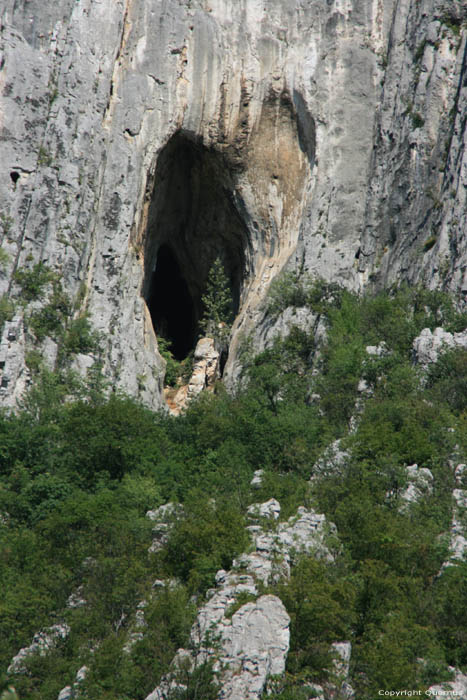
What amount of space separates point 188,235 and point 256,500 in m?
20.0

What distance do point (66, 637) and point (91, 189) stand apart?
67.7 feet

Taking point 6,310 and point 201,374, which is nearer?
point 6,310

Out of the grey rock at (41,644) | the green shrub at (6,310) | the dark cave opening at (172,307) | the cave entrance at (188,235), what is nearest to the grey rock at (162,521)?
the grey rock at (41,644)

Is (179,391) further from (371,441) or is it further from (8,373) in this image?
(371,441)

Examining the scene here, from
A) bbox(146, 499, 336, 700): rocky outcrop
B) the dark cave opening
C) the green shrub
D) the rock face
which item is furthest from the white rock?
the dark cave opening

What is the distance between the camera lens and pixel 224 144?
41.3 meters

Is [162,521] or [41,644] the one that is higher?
[162,521]

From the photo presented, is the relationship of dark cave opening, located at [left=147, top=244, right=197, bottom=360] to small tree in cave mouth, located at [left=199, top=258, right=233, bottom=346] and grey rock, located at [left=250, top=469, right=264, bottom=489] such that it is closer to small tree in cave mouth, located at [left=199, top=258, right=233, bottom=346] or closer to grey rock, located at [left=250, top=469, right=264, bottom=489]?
small tree in cave mouth, located at [left=199, top=258, right=233, bottom=346]

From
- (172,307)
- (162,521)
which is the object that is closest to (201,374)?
(172,307)

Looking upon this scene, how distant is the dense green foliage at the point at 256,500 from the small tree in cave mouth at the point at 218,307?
437cm

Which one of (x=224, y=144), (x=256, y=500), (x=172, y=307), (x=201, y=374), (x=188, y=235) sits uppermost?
(x=224, y=144)

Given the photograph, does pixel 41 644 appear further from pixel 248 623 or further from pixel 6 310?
pixel 6 310

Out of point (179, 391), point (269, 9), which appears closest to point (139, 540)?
point (179, 391)

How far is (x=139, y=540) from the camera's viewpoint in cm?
2491
